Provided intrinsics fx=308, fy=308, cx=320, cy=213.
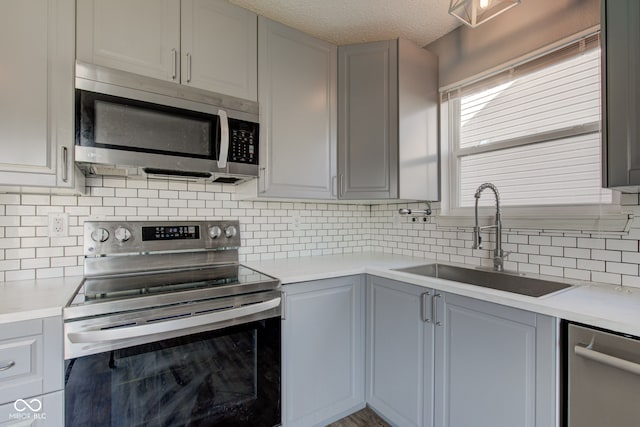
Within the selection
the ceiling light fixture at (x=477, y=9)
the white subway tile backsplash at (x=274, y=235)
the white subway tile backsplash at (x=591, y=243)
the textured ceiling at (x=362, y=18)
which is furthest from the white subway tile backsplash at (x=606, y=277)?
the textured ceiling at (x=362, y=18)

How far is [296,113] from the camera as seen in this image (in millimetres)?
1920

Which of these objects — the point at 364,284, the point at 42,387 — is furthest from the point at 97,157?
the point at 364,284

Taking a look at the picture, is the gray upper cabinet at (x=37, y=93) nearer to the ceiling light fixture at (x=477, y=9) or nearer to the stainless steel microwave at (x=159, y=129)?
the stainless steel microwave at (x=159, y=129)

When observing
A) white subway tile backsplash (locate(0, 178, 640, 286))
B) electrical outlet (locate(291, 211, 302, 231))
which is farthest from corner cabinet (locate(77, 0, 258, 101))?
electrical outlet (locate(291, 211, 302, 231))

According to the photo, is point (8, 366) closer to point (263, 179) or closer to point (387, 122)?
point (263, 179)

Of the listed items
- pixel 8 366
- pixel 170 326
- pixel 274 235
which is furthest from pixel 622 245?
pixel 8 366

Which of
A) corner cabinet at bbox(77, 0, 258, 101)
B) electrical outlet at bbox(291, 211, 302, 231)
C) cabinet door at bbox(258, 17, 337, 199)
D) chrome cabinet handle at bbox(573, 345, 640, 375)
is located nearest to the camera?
chrome cabinet handle at bbox(573, 345, 640, 375)

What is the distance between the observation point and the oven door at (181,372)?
3.55ft

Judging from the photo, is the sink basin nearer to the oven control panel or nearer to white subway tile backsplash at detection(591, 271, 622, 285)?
white subway tile backsplash at detection(591, 271, 622, 285)

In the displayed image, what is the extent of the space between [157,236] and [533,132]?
7.24 ft

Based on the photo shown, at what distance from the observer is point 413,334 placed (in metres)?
1.59

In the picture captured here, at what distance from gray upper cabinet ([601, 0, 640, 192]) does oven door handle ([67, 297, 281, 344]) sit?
147 centimetres

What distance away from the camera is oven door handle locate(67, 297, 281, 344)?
1055 millimetres

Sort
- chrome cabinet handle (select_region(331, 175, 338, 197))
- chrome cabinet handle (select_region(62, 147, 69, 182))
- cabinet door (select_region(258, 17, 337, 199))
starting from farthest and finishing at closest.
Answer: chrome cabinet handle (select_region(331, 175, 338, 197))
cabinet door (select_region(258, 17, 337, 199))
chrome cabinet handle (select_region(62, 147, 69, 182))
